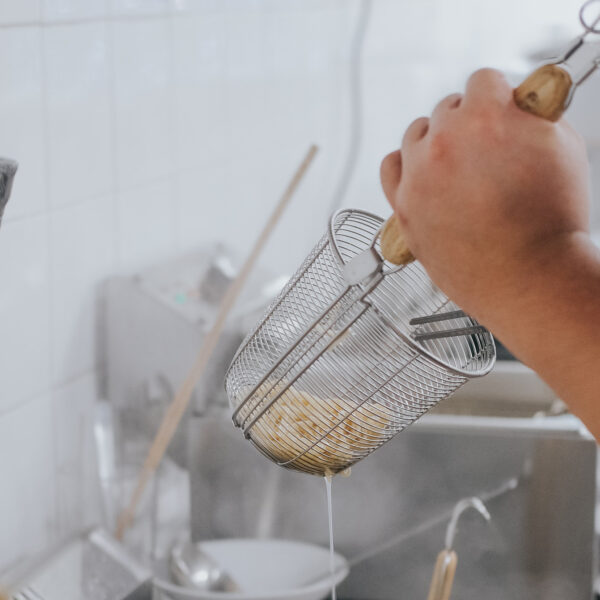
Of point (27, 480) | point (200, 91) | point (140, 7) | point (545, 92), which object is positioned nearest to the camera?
point (545, 92)

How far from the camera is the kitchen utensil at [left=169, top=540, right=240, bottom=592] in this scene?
3.10ft

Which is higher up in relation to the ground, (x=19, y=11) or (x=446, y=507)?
(x=19, y=11)

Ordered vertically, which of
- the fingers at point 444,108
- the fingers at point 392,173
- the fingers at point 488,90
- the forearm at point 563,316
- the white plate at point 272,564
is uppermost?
the fingers at point 488,90

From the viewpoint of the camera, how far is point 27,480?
105cm

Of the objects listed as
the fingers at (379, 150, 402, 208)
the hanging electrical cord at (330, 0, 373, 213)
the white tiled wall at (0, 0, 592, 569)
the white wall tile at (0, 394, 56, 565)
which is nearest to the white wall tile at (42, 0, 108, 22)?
the white tiled wall at (0, 0, 592, 569)

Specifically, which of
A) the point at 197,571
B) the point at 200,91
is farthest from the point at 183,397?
the point at 200,91

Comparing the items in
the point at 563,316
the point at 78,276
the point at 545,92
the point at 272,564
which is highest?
the point at 545,92

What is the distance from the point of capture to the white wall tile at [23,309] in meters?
0.96

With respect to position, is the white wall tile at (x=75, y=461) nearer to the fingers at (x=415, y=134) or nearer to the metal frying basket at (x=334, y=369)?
the metal frying basket at (x=334, y=369)

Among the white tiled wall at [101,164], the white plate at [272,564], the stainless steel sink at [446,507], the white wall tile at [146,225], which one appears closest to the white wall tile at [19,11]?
the white tiled wall at [101,164]

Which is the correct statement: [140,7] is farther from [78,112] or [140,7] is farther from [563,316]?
[563,316]

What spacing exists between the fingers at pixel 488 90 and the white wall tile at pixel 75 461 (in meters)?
0.78

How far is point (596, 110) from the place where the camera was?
204cm

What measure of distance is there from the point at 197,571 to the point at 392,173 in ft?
2.05
